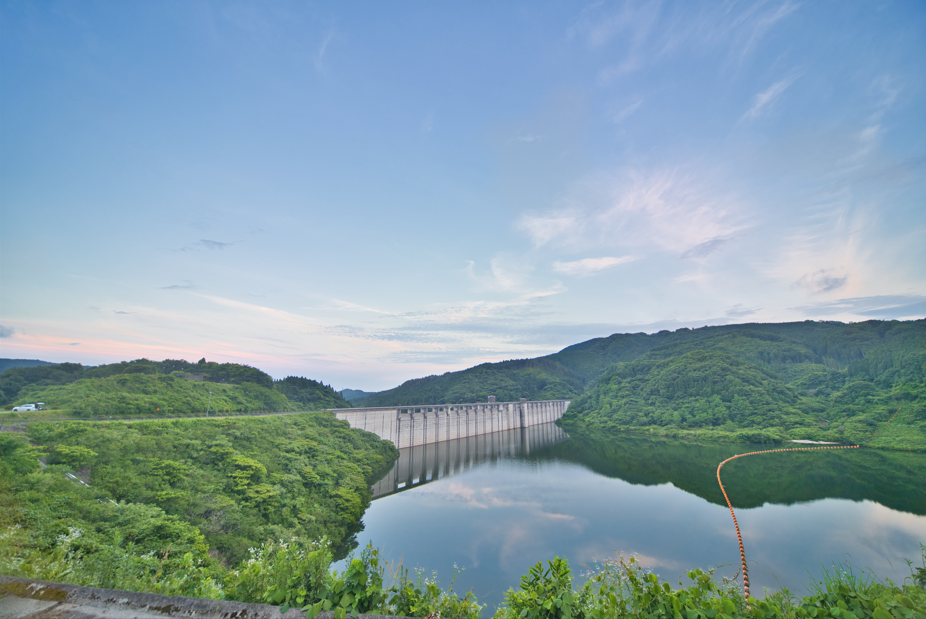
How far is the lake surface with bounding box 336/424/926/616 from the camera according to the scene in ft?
57.3

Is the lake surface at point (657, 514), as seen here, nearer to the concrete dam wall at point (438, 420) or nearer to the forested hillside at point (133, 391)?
the concrete dam wall at point (438, 420)

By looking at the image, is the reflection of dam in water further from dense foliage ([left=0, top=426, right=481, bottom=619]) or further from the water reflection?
the water reflection

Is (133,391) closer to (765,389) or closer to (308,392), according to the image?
(308,392)

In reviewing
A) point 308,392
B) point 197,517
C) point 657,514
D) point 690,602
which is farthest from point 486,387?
point 690,602

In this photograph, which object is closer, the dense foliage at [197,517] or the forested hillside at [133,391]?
the dense foliage at [197,517]

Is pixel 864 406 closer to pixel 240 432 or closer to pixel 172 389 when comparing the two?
pixel 240 432

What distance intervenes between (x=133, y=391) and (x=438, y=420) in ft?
114

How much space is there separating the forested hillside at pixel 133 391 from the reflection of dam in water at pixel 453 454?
52.0 feet

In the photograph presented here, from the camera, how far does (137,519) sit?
11844 millimetres

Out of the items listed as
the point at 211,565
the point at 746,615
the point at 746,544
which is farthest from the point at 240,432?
the point at 746,544

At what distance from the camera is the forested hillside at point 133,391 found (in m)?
25.5

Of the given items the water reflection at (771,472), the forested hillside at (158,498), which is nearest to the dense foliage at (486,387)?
the water reflection at (771,472)

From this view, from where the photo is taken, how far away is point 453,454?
4675 centimetres

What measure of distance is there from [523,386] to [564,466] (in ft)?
244
